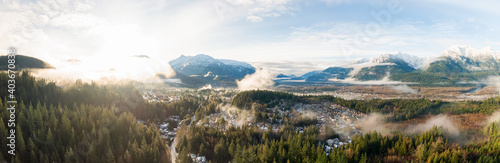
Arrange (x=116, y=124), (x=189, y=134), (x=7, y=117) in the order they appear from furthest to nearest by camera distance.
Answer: (x=189, y=134) < (x=116, y=124) < (x=7, y=117)

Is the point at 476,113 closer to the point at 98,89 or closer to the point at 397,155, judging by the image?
the point at 397,155

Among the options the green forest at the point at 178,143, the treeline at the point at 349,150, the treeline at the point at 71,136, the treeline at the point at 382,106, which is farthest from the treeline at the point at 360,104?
the treeline at the point at 71,136

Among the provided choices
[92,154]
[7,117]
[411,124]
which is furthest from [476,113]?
[7,117]

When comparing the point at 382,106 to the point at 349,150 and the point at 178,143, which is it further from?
the point at 178,143

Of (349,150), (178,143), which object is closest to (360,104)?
(349,150)

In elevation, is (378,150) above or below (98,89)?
below

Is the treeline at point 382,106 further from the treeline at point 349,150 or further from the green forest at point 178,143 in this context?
the treeline at point 349,150

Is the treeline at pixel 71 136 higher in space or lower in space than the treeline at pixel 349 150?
higher

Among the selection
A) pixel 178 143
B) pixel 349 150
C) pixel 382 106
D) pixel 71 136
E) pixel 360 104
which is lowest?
pixel 178 143

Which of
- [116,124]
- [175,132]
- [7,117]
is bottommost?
[175,132]

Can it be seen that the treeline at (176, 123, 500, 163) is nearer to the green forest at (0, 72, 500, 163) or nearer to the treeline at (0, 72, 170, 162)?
the green forest at (0, 72, 500, 163)

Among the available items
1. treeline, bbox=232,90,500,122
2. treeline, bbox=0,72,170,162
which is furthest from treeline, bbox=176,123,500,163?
treeline, bbox=232,90,500,122
